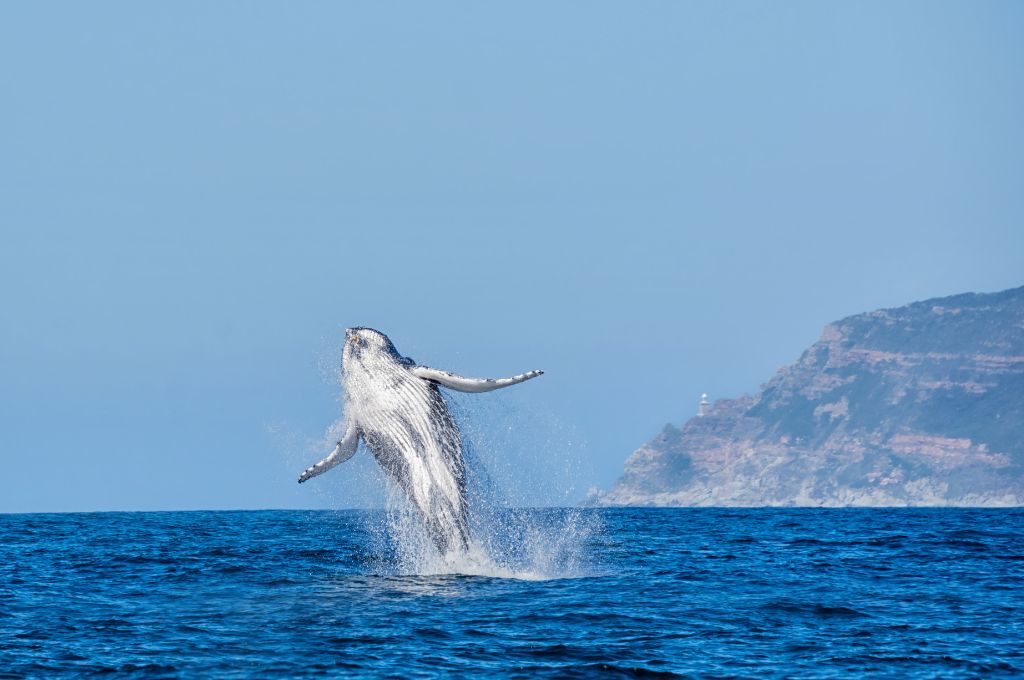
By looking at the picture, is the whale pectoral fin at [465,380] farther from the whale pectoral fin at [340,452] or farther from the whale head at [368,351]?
the whale pectoral fin at [340,452]

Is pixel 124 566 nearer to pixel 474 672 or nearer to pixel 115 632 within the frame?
pixel 115 632

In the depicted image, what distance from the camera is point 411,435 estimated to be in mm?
21250

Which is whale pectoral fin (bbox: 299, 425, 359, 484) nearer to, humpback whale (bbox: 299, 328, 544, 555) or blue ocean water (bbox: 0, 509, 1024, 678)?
humpback whale (bbox: 299, 328, 544, 555)

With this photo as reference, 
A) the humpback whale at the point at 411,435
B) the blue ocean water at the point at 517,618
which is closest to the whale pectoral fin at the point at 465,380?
the humpback whale at the point at 411,435

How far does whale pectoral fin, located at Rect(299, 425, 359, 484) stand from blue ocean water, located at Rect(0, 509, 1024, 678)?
6.93ft

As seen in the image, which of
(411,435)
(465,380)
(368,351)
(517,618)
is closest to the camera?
(517,618)

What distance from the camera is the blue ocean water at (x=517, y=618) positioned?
16.0m

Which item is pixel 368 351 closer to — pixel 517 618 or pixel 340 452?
pixel 340 452

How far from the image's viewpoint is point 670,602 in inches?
829

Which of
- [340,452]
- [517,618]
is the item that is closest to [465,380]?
[340,452]

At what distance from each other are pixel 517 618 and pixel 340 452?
468 cm

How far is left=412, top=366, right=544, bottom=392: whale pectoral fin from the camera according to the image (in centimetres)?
1948

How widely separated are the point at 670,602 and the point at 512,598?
265 centimetres

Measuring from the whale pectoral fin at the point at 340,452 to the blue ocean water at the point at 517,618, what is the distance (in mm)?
2112
